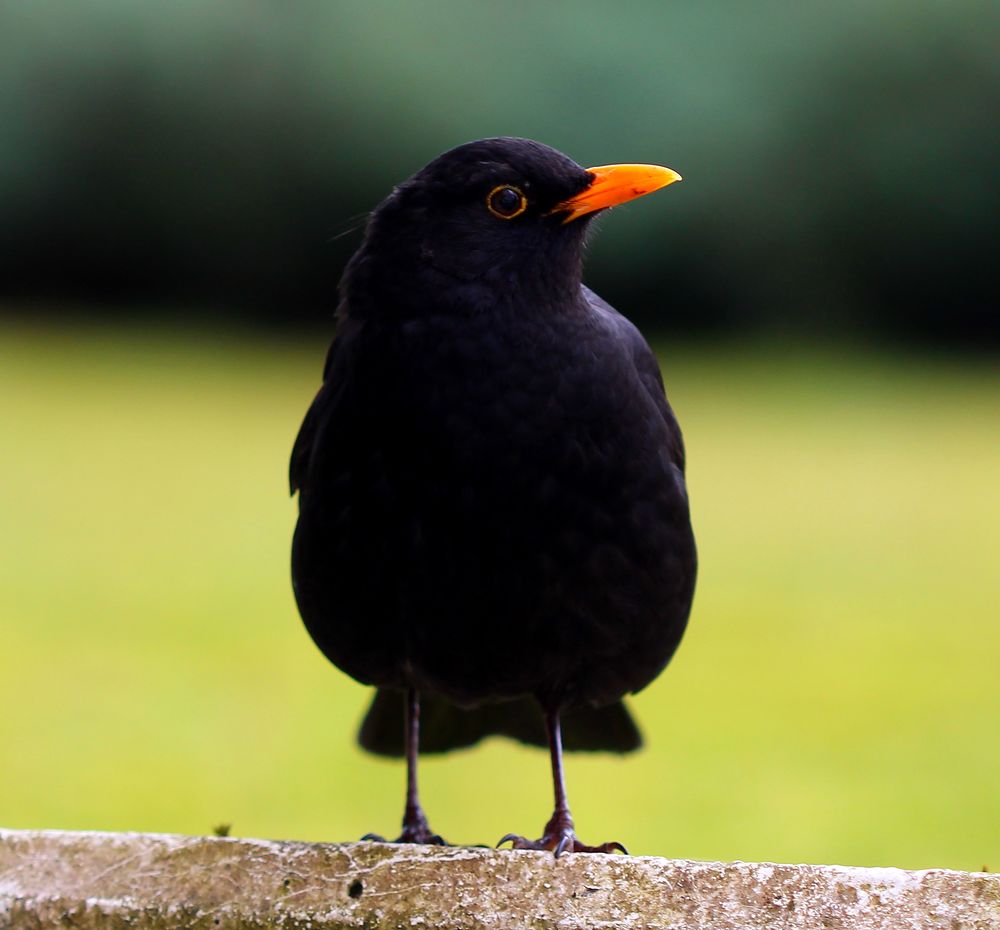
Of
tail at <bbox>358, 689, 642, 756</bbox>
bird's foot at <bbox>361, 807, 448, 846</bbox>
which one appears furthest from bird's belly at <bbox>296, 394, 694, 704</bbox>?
tail at <bbox>358, 689, 642, 756</bbox>

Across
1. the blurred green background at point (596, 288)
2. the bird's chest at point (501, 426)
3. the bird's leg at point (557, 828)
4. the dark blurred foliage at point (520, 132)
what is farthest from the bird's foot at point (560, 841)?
the dark blurred foliage at point (520, 132)

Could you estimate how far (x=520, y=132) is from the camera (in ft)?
55.1

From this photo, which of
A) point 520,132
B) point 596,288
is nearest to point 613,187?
point 596,288

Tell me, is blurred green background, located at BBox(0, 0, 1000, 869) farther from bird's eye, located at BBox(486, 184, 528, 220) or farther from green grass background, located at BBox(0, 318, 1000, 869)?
bird's eye, located at BBox(486, 184, 528, 220)

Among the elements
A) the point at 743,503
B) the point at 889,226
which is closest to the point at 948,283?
the point at 889,226

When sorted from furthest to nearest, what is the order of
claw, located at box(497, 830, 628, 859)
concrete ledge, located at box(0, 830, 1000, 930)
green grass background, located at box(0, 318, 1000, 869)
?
green grass background, located at box(0, 318, 1000, 869) → claw, located at box(497, 830, 628, 859) → concrete ledge, located at box(0, 830, 1000, 930)

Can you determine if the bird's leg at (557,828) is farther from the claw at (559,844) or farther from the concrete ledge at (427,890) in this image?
the concrete ledge at (427,890)

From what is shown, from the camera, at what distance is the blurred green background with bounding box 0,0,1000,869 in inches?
284

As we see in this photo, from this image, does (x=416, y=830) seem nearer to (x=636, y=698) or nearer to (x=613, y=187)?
(x=613, y=187)

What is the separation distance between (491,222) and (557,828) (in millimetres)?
1394

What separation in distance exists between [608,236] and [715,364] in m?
1.81

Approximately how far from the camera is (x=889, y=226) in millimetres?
18172

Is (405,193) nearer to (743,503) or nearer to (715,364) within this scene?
(743,503)

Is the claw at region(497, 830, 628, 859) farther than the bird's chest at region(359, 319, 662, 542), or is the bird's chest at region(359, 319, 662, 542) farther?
the claw at region(497, 830, 628, 859)
